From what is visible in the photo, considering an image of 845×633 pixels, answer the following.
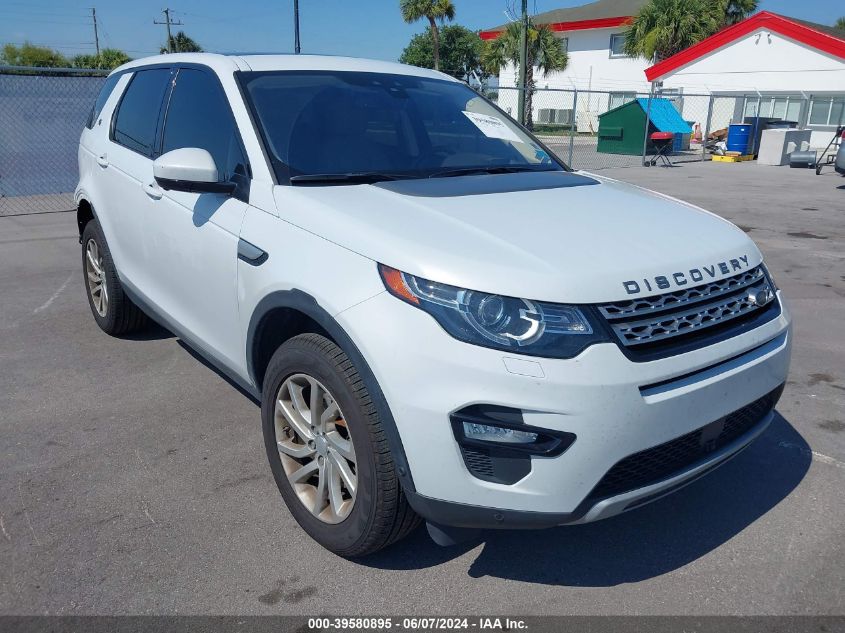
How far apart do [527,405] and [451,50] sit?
64.3m

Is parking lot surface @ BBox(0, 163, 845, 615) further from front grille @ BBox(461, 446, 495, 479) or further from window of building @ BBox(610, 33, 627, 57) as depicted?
window of building @ BBox(610, 33, 627, 57)

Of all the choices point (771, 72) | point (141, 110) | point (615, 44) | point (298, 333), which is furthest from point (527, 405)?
point (615, 44)

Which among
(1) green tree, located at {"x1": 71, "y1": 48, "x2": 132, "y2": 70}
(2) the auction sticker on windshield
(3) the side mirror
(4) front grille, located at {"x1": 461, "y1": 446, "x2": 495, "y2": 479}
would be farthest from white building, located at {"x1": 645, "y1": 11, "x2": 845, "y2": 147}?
(1) green tree, located at {"x1": 71, "y1": 48, "x2": 132, "y2": 70}

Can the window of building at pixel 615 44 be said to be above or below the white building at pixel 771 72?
above

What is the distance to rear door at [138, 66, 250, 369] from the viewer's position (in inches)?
119

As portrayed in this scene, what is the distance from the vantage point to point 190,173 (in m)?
2.90

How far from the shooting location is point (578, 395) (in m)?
2.06

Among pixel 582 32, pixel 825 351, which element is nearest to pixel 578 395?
pixel 825 351

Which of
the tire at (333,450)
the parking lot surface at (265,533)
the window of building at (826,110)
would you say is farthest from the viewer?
the window of building at (826,110)

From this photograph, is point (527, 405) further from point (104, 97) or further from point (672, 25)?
point (672, 25)

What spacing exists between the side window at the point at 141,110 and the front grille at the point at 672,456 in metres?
3.05

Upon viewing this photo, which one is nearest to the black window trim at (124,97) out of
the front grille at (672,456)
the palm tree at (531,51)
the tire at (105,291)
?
the tire at (105,291)

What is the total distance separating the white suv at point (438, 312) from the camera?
2113mm

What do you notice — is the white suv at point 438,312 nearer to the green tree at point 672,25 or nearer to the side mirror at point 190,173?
the side mirror at point 190,173
